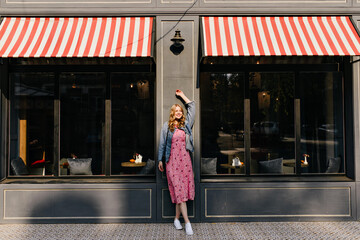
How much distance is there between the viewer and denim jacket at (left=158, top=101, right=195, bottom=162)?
520cm

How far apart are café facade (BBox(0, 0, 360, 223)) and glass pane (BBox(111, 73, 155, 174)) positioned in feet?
0.09

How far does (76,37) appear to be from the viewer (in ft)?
17.4

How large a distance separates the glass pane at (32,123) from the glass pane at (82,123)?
286 mm

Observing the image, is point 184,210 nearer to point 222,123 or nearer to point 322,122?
point 222,123

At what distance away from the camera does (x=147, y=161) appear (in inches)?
242

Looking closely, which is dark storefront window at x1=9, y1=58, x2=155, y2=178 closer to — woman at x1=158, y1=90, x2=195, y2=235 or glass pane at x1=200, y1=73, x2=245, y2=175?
woman at x1=158, y1=90, x2=195, y2=235

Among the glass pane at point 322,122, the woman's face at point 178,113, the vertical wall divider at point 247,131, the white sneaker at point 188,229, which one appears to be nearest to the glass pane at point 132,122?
the woman's face at point 178,113

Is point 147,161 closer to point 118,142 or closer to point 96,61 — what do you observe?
point 118,142

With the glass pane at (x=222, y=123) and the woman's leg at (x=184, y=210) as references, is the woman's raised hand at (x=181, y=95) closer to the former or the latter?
the glass pane at (x=222, y=123)

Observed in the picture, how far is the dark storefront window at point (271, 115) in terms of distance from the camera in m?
5.93

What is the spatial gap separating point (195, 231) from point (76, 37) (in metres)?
4.35

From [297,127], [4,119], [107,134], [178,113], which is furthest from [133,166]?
[297,127]
